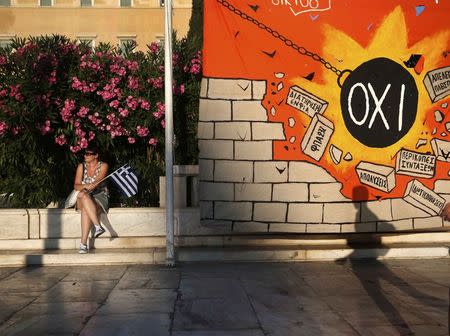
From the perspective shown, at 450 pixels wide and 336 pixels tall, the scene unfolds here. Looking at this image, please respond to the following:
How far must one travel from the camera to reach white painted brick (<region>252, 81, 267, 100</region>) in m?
8.14

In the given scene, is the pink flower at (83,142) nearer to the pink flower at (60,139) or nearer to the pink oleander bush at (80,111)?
the pink oleander bush at (80,111)

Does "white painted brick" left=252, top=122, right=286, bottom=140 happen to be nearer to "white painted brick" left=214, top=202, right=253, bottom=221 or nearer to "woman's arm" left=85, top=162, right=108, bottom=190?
"white painted brick" left=214, top=202, right=253, bottom=221

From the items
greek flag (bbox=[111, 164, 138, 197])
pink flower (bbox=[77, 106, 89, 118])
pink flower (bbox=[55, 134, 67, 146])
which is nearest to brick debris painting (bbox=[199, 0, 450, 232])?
greek flag (bbox=[111, 164, 138, 197])

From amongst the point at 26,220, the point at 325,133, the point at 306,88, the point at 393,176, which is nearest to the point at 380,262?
the point at 393,176

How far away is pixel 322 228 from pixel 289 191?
720 millimetres

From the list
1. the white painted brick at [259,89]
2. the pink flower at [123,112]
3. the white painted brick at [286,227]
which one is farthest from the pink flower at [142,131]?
the white painted brick at [286,227]

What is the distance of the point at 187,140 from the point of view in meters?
9.82

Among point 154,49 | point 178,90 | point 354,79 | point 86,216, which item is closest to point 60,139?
point 86,216

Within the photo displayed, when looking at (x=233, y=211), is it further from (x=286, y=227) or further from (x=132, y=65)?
(x=132, y=65)

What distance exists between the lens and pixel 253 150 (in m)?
8.20

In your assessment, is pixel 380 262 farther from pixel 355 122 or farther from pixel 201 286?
pixel 201 286

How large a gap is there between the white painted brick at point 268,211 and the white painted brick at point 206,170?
2.56ft

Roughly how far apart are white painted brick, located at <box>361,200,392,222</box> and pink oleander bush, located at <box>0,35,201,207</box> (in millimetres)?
3097

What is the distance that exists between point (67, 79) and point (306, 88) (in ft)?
12.6
